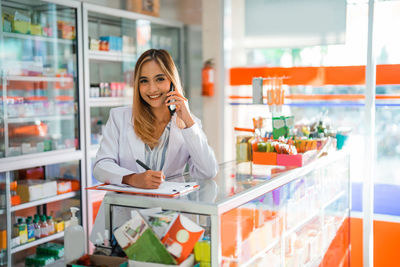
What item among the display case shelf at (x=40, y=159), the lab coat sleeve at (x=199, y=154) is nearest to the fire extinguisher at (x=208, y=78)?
the display case shelf at (x=40, y=159)

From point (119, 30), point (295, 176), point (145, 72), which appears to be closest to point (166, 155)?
point (145, 72)

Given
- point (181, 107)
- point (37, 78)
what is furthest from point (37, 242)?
point (181, 107)

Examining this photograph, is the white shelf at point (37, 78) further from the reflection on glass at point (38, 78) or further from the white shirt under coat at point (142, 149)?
the white shirt under coat at point (142, 149)

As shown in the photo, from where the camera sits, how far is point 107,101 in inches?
204

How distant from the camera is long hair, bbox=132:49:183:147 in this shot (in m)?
2.74

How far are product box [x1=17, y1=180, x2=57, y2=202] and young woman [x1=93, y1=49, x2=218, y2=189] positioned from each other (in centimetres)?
203

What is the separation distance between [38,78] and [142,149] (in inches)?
87.9

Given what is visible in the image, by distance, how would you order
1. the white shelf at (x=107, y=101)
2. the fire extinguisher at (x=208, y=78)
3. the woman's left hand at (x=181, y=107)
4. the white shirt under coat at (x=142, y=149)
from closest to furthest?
the woman's left hand at (x=181, y=107) → the white shirt under coat at (x=142, y=149) → the white shelf at (x=107, y=101) → the fire extinguisher at (x=208, y=78)

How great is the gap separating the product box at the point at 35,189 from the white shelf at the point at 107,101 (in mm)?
909

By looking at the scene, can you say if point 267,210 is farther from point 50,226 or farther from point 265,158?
point 50,226

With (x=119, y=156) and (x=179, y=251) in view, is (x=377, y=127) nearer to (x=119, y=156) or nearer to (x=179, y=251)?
(x=119, y=156)

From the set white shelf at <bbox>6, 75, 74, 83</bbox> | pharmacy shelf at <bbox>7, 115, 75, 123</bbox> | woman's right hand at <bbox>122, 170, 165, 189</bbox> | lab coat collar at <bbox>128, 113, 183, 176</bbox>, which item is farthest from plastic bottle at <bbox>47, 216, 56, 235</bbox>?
woman's right hand at <bbox>122, 170, 165, 189</bbox>

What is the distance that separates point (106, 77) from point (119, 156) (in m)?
2.97

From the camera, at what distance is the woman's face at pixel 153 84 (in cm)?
273
